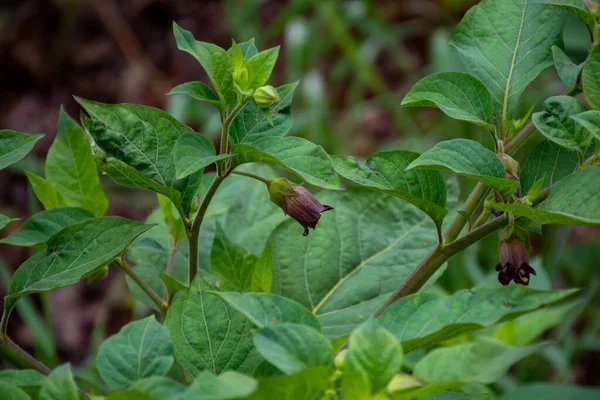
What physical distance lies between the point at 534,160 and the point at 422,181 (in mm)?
154

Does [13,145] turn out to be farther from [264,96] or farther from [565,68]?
[565,68]

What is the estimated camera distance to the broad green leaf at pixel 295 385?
0.60 metres

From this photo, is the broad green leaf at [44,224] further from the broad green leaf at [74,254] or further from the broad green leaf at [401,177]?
the broad green leaf at [401,177]

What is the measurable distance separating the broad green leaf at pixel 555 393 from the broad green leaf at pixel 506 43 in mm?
357

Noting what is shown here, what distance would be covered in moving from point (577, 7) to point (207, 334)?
23.9 inches

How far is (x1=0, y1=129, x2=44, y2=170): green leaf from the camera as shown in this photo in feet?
2.77

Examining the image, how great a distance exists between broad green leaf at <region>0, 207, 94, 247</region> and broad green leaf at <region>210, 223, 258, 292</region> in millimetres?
183

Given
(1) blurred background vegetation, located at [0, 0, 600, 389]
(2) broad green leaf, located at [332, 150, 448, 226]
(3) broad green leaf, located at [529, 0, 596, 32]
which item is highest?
(3) broad green leaf, located at [529, 0, 596, 32]

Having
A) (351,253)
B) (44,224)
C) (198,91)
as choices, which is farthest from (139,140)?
(351,253)

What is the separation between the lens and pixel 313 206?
37.0 inches

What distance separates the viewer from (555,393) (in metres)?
0.88

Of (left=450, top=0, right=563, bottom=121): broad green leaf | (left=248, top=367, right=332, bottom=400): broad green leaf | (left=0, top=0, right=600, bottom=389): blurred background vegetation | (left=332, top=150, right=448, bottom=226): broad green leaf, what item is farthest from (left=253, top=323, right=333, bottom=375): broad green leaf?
(left=0, top=0, right=600, bottom=389): blurred background vegetation

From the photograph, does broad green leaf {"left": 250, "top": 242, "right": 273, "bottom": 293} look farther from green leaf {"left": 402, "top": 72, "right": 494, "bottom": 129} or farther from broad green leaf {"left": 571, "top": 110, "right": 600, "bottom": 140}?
broad green leaf {"left": 571, "top": 110, "right": 600, "bottom": 140}

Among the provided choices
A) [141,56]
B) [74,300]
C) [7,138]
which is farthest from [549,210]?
[141,56]
